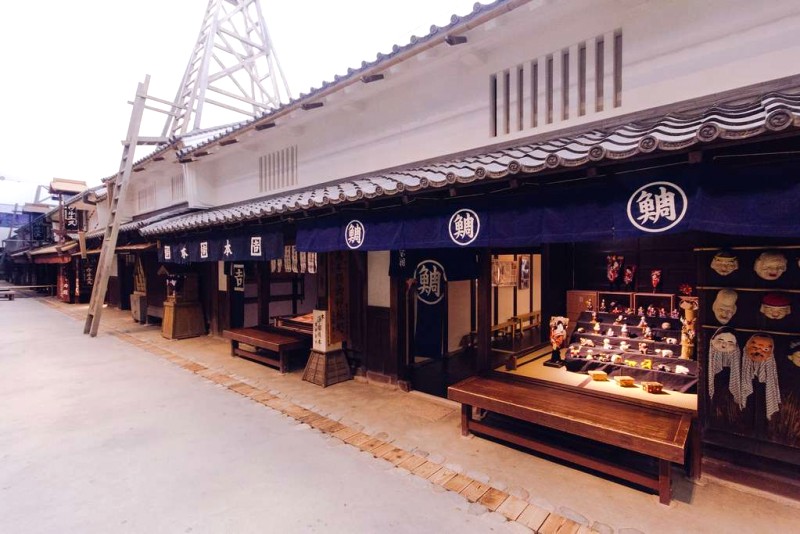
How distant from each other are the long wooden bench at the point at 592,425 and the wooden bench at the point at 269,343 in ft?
16.1

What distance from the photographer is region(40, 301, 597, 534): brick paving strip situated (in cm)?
381

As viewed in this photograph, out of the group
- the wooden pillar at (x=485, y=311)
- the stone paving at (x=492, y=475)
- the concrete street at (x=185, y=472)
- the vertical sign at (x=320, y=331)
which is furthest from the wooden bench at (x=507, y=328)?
the concrete street at (x=185, y=472)

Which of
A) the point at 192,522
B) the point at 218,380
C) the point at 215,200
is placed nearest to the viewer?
the point at 192,522

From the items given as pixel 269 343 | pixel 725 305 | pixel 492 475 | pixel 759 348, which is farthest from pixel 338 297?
pixel 759 348

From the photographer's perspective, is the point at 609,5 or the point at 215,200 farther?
the point at 215,200

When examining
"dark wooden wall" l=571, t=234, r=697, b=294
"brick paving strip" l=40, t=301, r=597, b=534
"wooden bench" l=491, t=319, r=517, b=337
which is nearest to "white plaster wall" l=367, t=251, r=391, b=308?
"brick paving strip" l=40, t=301, r=597, b=534

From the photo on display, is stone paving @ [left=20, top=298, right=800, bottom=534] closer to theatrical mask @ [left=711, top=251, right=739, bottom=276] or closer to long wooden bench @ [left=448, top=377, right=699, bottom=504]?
long wooden bench @ [left=448, top=377, right=699, bottom=504]

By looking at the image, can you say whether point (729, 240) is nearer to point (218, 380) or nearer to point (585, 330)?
point (585, 330)

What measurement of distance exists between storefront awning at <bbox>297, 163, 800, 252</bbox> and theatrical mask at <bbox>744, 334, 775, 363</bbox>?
1.70m

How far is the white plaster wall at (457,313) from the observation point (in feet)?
34.1

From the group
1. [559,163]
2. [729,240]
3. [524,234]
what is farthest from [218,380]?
[729,240]

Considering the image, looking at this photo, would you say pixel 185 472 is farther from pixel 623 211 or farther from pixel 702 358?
pixel 702 358

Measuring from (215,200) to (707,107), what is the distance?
1329 centimetres

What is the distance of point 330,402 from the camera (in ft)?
23.6
